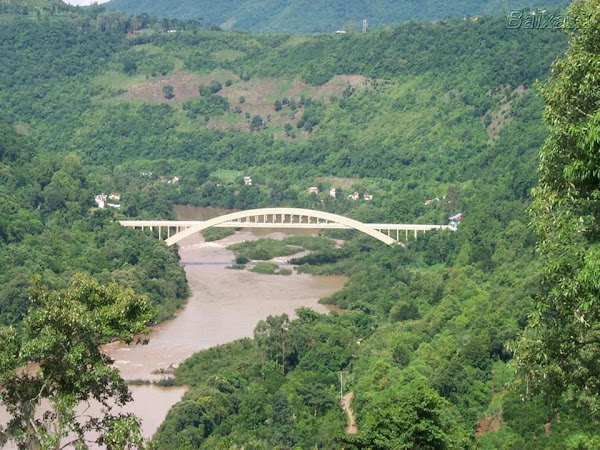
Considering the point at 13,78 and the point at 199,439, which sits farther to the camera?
the point at 13,78

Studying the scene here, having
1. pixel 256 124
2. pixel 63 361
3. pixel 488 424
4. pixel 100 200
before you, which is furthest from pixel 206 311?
pixel 256 124

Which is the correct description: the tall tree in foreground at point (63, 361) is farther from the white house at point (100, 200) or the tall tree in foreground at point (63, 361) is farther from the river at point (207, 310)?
the white house at point (100, 200)

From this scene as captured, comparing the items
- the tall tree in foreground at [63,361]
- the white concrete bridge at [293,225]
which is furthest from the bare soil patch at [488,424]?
the white concrete bridge at [293,225]

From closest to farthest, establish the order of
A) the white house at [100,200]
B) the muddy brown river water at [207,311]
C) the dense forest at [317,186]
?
the dense forest at [317,186] → the muddy brown river water at [207,311] → the white house at [100,200]

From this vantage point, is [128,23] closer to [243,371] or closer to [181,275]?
[181,275]

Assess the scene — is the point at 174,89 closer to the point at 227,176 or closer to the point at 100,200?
the point at 227,176

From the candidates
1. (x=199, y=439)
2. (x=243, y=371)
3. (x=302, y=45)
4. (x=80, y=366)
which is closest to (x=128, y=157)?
(x=302, y=45)

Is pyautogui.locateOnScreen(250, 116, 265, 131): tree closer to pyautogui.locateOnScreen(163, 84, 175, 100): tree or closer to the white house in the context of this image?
pyautogui.locateOnScreen(163, 84, 175, 100): tree

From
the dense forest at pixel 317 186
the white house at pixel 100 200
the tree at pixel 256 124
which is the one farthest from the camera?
the tree at pixel 256 124
